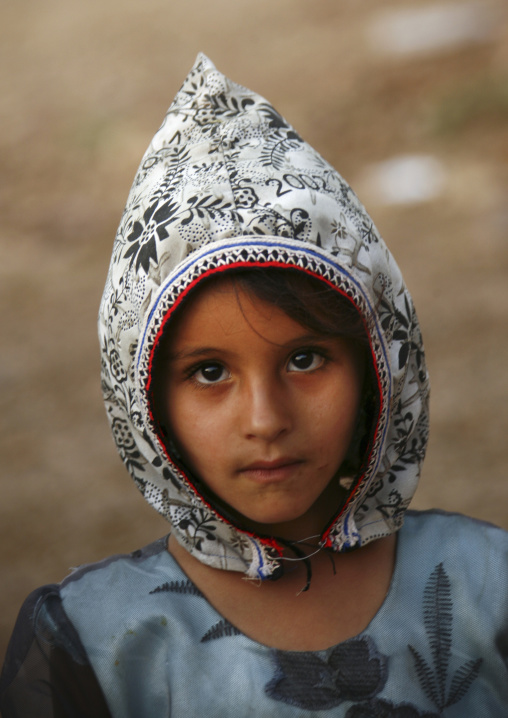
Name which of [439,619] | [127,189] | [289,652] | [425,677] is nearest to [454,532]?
[439,619]

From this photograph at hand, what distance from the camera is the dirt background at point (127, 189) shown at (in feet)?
12.7

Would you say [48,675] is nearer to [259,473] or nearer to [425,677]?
[259,473]

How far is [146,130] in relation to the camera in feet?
20.7

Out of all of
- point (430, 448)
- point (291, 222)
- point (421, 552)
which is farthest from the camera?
point (430, 448)

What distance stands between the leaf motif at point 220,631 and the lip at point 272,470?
32cm

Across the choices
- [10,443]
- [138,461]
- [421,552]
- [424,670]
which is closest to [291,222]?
[138,461]

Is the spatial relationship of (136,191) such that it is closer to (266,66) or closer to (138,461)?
(138,461)

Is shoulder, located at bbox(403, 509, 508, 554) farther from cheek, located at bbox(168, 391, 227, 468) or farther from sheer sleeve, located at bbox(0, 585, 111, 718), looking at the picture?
sheer sleeve, located at bbox(0, 585, 111, 718)

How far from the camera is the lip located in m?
1.46

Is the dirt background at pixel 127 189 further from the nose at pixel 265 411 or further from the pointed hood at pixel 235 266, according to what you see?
the nose at pixel 265 411

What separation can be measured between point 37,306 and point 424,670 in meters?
4.06

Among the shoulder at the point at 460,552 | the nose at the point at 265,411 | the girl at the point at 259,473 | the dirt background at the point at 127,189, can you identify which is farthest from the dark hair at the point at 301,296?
the dirt background at the point at 127,189

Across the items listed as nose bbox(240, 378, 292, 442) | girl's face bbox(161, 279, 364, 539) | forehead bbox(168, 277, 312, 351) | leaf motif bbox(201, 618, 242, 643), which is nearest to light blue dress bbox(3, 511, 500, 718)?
leaf motif bbox(201, 618, 242, 643)

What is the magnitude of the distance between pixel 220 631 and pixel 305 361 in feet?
1.79
